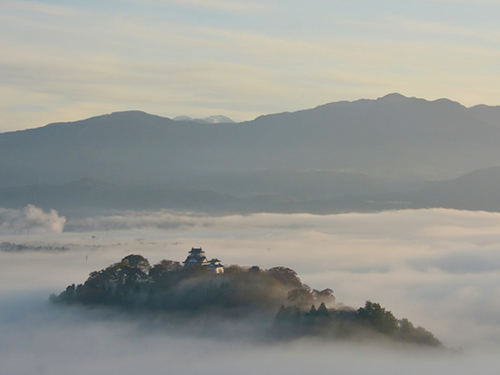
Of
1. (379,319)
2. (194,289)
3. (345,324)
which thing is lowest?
(345,324)

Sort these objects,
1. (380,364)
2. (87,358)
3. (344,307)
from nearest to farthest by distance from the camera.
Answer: (380,364) < (344,307) < (87,358)

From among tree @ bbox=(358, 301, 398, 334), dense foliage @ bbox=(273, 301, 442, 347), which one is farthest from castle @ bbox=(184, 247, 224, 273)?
tree @ bbox=(358, 301, 398, 334)

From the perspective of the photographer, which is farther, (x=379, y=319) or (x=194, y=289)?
(x=194, y=289)

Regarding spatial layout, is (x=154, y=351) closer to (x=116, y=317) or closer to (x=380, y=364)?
(x=116, y=317)

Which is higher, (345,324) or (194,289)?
(194,289)

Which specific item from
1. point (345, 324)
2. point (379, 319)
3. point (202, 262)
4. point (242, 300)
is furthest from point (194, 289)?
point (379, 319)

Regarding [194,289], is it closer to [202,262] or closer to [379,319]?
[202,262]

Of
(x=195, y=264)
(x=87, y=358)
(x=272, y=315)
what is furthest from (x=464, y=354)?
(x=87, y=358)

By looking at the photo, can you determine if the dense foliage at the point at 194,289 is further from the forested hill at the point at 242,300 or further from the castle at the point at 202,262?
the castle at the point at 202,262

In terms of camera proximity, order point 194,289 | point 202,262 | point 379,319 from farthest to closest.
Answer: point 202,262
point 194,289
point 379,319
